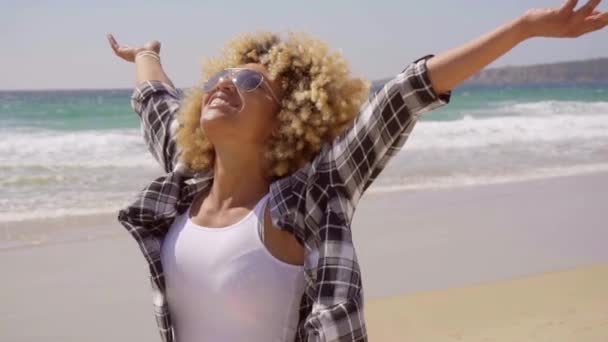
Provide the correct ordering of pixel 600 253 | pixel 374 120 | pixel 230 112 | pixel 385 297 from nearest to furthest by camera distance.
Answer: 1. pixel 374 120
2. pixel 230 112
3. pixel 385 297
4. pixel 600 253

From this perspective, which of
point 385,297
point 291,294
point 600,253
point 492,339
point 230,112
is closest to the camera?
point 291,294

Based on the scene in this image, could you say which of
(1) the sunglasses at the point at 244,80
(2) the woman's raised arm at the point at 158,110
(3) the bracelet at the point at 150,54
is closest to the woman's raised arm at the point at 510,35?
(1) the sunglasses at the point at 244,80

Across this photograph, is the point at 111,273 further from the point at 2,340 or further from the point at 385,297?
the point at 385,297

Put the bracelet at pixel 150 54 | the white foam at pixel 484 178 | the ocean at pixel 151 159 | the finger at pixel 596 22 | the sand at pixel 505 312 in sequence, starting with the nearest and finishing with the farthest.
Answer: the finger at pixel 596 22, the bracelet at pixel 150 54, the sand at pixel 505 312, the ocean at pixel 151 159, the white foam at pixel 484 178

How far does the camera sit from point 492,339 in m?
4.69

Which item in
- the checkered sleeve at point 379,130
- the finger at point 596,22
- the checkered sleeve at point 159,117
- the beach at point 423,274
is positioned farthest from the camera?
the beach at point 423,274

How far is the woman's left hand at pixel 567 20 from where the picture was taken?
77.2 inches

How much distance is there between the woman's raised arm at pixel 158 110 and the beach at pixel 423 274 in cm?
235

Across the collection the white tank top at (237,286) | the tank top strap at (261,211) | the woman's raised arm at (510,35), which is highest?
the woman's raised arm at (510,35)

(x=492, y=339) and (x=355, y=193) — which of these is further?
(x=492, y=339)

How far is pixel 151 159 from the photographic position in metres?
13.9

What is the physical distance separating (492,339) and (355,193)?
9.14 feet

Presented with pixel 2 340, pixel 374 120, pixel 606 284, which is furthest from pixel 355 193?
pixel 606 284

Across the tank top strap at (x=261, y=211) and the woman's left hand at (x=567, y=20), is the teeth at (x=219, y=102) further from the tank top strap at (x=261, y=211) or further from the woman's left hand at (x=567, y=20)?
the woman's left hand at (x=567, y=20)
